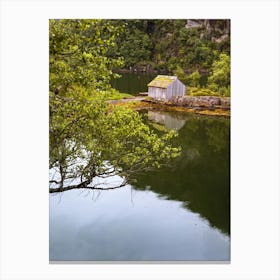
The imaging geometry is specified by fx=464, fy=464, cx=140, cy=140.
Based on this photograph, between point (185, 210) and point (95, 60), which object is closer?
point (95, 60)

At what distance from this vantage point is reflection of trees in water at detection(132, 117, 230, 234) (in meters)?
5.08

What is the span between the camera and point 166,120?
539 centimetres

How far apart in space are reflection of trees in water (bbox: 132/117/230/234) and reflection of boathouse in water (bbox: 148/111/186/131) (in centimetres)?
17

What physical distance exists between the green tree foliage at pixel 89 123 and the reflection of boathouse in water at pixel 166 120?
0.21 metres

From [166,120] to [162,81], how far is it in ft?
1.52

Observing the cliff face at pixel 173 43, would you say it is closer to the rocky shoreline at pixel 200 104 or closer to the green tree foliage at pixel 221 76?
the green tree foliage at pixel 221 76

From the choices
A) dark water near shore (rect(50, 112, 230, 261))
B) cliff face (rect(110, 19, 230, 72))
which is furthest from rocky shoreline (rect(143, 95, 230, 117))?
cliff face (rect(110, 19, 230, 72))

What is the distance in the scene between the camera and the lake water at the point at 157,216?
5.02 meters

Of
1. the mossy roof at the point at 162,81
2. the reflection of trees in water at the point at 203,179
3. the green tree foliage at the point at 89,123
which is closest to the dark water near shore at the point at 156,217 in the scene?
the reflection of trees in water at the point at 203,179
